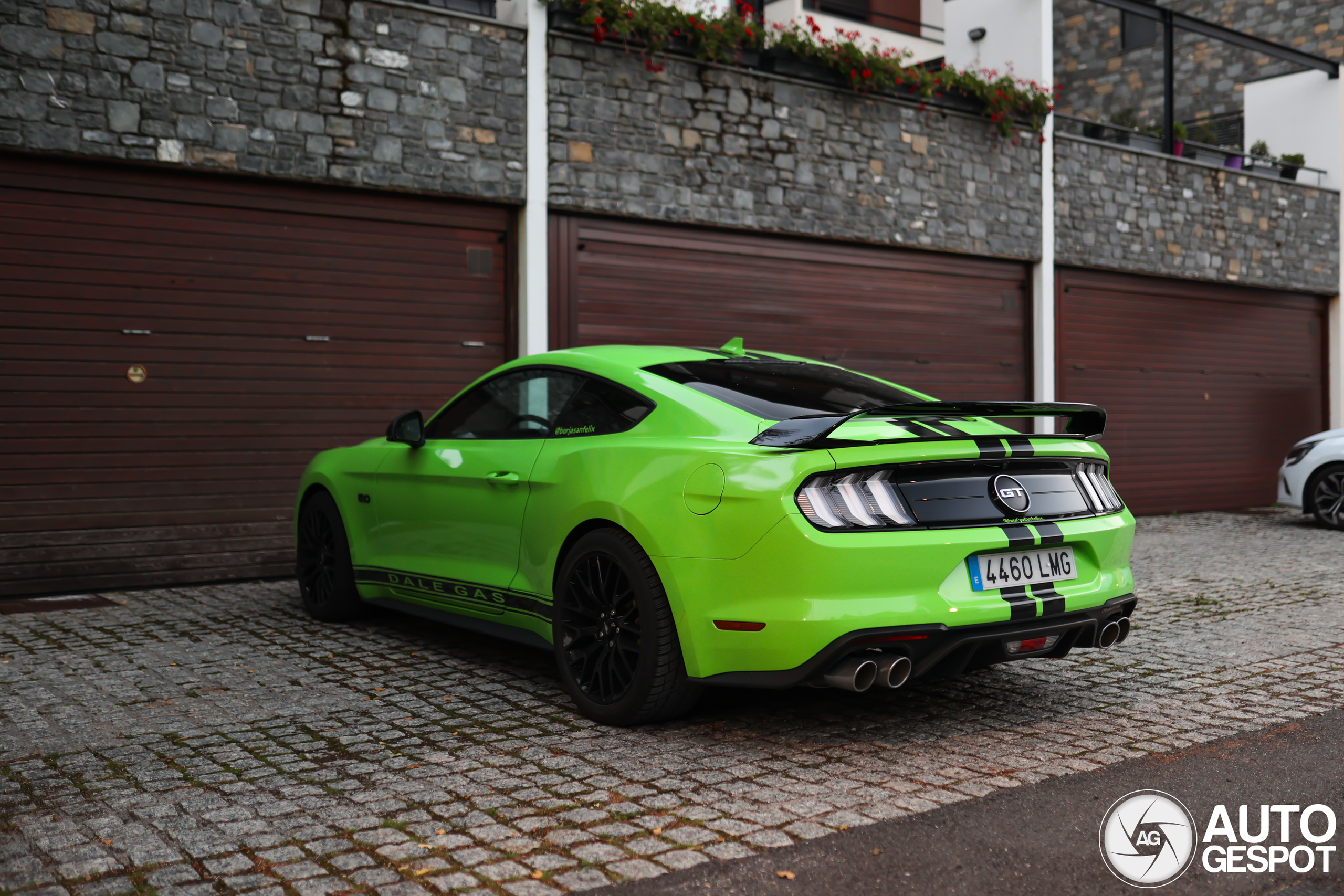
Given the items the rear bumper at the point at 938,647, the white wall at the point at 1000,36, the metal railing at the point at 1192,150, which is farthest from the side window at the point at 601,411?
the metal railing at the point at 1192,150

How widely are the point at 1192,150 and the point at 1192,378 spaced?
2954 mm

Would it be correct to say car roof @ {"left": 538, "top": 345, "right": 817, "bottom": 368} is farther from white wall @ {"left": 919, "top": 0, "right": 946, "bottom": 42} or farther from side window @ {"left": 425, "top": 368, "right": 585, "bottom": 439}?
white wall @ {"left": 919, "top": 0, "right": 946, "bottom": 42}

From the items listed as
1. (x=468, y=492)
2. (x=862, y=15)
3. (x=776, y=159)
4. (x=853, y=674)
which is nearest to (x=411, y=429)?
(x=468, y=492)

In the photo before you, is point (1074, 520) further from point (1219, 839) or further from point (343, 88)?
point (343, 88)

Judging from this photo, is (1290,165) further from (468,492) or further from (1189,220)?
(468,492)

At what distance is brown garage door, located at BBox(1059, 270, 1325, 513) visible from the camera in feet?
44.9

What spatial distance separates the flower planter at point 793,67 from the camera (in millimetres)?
10805

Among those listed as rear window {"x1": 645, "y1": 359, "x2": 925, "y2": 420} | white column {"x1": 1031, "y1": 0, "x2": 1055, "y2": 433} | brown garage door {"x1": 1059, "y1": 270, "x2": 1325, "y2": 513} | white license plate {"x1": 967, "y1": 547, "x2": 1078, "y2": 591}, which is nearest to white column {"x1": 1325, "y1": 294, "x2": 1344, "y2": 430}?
Result: brown garage door {"x1": 1059, "y1": 270, "x2": 1325, "y2": 513}

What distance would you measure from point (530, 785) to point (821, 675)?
986 mm

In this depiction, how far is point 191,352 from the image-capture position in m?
8.20

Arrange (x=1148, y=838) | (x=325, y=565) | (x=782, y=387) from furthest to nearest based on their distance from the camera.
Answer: (x=325, y=565)
(x=782, y=387)
(x=1148, y=838)

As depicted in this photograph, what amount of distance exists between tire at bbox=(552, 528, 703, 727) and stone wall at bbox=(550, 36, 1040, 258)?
588 cm

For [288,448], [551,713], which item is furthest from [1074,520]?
[288,448]

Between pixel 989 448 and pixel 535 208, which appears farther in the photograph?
pixel 535 208
